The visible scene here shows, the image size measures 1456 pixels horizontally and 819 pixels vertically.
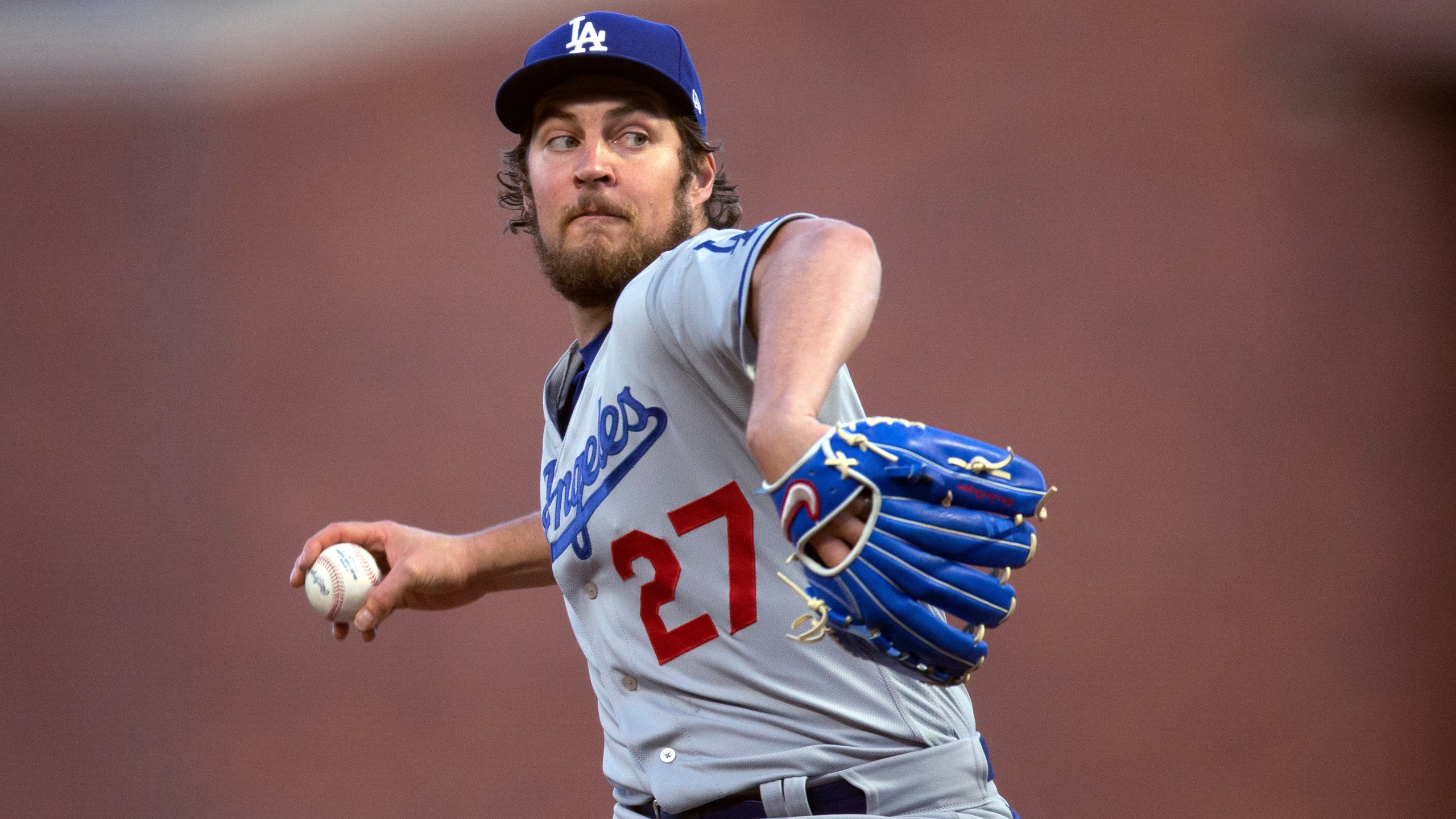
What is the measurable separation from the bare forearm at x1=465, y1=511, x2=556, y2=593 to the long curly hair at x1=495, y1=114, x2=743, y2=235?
0.55 m

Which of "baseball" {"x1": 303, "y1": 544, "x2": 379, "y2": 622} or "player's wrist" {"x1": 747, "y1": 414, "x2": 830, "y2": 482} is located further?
"baseball" {"x1": 303, "y1": 544, "x2": 379, "y2": 622}

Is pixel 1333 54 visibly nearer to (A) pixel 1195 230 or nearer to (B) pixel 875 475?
(A) pixel 1195 230

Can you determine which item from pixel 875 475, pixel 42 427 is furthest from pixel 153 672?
pixel 875 475

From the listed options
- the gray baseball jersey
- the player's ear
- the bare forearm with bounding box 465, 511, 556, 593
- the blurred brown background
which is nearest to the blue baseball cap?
the player's ear

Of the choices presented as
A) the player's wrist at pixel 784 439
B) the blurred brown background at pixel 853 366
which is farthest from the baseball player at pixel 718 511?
the blurred brown background at pixel 853 366

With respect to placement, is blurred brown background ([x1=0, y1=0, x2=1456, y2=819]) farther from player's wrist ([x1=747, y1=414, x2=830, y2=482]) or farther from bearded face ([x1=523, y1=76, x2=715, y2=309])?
player's wrist ([x1=747, y1=414, x2=830, y2=482])

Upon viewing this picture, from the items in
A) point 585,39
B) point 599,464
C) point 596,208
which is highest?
point 585,39

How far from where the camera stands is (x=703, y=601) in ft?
4.78

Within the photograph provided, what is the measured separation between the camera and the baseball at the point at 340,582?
2.03 metres

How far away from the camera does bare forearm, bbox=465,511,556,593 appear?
2.16m

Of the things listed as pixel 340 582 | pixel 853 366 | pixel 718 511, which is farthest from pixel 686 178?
pixel 853 366

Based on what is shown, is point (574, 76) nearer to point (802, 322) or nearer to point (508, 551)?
point (508, 551)

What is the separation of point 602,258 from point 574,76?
0.33 meters

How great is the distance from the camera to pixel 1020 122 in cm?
430
